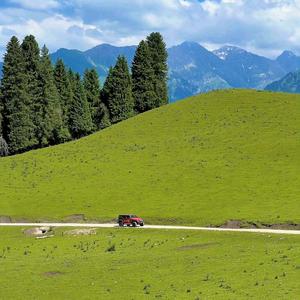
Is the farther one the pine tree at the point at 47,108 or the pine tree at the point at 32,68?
the pine tree at the point at 47,108

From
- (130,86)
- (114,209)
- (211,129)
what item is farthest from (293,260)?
(130,86)

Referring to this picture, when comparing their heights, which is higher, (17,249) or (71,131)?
(71,131)

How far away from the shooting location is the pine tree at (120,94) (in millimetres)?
126125

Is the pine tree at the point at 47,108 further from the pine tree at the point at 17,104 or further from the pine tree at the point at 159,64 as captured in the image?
the pine tree at the point at 159,64

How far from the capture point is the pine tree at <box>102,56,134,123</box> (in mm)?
126125

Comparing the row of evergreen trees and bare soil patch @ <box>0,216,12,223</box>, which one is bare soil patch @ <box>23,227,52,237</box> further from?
the row of evergreen trees

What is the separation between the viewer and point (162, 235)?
52.1 meters

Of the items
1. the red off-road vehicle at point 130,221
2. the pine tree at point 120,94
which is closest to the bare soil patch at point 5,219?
the red off-road vehicle at point 130,221

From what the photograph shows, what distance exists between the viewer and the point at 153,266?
37.8 m

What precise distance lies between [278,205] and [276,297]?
33751 mm

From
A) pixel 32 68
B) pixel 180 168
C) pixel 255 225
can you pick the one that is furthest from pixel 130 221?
pixel 32 68

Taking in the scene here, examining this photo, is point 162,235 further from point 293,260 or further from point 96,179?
point 96,179

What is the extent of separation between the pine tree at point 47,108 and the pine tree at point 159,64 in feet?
84.9

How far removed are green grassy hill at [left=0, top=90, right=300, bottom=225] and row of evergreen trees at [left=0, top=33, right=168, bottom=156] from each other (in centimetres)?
1610
